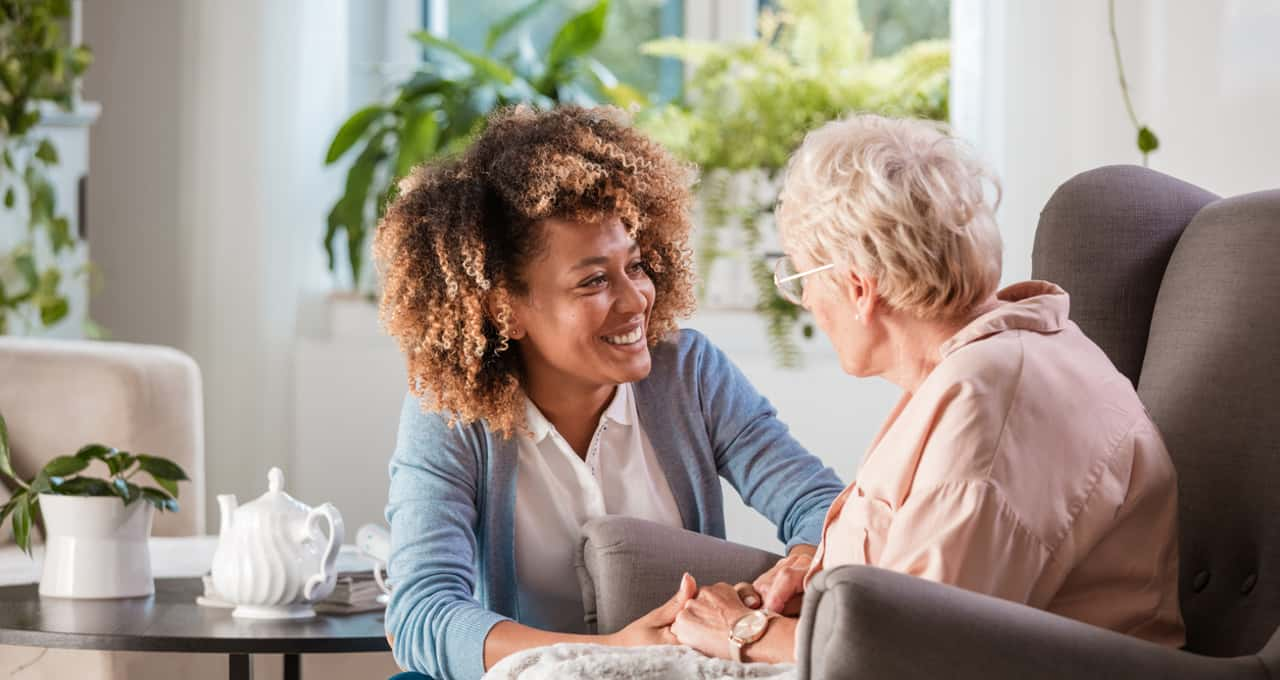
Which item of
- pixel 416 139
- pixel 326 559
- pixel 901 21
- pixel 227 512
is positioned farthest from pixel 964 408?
pixel 901 21

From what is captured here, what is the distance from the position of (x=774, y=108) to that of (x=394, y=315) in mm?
1559

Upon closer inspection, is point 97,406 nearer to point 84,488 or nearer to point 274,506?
point 84,488

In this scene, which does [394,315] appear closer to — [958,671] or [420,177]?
[420,177]

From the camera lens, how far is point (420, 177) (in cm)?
180

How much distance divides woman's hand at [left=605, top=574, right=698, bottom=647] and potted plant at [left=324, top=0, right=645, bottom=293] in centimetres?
195

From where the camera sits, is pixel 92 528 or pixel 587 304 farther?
pixel 92 528

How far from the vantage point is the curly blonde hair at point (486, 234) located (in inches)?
68.2

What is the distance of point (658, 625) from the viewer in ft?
5.11

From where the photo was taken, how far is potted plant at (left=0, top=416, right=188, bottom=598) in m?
1.97

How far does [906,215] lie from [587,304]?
51 cm

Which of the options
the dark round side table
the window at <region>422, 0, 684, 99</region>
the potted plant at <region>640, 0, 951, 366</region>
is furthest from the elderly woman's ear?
the window at <region>422, 0, 684, 99</region>

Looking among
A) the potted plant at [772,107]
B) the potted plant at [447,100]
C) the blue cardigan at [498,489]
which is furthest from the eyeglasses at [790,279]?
the potted plant at [447,100]

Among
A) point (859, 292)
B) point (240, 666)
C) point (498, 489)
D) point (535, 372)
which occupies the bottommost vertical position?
point (240, 666)

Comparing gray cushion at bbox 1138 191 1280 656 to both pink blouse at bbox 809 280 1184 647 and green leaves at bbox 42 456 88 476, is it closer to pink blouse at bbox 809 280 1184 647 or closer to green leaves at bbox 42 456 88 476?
pink blouse at bbox 809 280 1184 647
